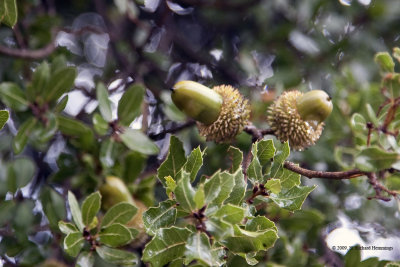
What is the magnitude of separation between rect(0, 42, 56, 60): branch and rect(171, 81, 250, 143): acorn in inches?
24.6

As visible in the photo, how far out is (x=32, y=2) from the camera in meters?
1.88

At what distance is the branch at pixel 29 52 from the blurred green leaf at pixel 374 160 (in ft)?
3.99

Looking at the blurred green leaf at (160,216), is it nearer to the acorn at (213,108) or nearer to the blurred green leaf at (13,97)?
the acorn at (213,108)

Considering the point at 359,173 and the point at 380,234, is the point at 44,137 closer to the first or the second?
the point at 359,173

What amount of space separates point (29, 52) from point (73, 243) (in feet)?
3.19

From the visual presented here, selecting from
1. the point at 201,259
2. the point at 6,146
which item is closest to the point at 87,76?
the point at 6,146

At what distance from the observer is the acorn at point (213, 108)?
1.38 metres

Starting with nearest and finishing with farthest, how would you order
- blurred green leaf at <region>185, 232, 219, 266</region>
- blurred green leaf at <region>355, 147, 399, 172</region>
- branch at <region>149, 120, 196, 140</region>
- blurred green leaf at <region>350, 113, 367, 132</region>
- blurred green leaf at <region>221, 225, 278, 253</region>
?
blurred green leaf at <region>185, 232, 219, 266</region> < blurred green leaf at <region>221, 225, 278, 253</region> < blurred green leaf at <region>355, 147, 399, 172</region> < blurred green leaf at <region>350, 113, 367, 132</region> < branch at <region>149, 120, 196, 140</region>

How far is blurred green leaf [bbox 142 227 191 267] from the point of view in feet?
2.73

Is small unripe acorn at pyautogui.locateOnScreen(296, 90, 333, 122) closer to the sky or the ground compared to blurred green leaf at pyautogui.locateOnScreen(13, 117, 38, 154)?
closer to the sky

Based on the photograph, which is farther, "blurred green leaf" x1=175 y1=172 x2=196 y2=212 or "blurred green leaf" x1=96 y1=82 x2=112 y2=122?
A: "blurred green leaf" x1=96 y1=82 x2=112 y2=122

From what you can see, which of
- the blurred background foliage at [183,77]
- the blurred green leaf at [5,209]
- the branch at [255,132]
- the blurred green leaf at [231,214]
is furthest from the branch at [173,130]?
the blurred green leaf at [231,214]

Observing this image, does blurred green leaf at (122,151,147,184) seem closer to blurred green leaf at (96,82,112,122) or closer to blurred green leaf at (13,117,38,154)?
blurred green leaf at (96,82,112,122)

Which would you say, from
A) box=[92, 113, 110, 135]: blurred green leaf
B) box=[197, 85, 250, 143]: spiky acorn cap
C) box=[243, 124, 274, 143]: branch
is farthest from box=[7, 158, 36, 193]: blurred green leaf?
box=[243, 124, 274, 143]: branch
